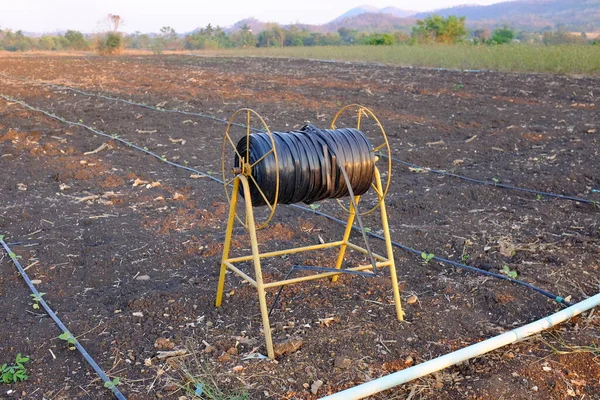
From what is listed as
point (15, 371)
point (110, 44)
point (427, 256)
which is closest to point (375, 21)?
point (110, 44)

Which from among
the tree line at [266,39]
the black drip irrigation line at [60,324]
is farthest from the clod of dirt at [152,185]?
the tree line at [266,39]

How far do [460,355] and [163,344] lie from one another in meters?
1.72

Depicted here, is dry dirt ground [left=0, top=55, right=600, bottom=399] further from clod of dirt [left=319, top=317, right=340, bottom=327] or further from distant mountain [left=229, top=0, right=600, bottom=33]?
distant mountain [left=229, top=0, right=600, bottom=33]

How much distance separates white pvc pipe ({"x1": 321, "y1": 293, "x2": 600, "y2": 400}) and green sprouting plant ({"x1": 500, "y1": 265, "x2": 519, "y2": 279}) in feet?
2.00

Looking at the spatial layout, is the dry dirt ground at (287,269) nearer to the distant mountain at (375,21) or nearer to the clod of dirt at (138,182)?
the clod of dirt at (138,182)

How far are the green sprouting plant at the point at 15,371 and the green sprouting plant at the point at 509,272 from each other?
10.7 feet

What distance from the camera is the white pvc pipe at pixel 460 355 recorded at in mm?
2742

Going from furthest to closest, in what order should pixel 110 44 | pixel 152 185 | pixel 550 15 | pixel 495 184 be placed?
pixel 550 15 < pixel 110 44 < pixel 152 185 < pixel 495 184

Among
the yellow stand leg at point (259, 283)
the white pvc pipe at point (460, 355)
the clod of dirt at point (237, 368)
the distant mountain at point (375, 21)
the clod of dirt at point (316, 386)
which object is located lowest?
the clod of dirt at point (316, 386)

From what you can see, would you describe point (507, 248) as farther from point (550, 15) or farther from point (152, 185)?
point (550, 15)

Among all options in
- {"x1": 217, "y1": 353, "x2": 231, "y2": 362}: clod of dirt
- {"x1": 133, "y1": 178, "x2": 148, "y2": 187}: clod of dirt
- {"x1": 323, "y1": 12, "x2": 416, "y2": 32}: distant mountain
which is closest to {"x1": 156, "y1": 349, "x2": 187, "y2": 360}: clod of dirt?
{"x1": 217, "y1": 353, "x2": 231, "y2": 362}: clod of dirt

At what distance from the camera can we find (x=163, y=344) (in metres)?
3.35

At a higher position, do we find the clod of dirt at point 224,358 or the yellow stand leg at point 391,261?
the yellow stand leg at point 391,261

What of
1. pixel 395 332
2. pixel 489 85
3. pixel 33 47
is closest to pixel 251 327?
pixel 395 332
